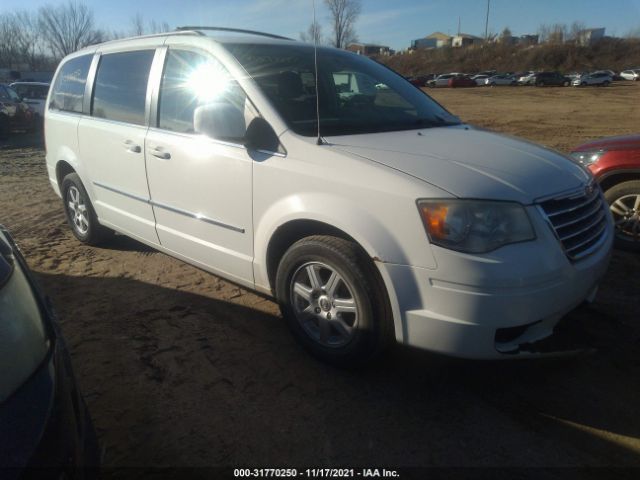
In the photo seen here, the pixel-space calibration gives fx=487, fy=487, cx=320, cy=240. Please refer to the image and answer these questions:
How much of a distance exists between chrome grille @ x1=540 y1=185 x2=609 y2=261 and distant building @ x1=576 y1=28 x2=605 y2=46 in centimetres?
6948

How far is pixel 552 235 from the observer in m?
2.31

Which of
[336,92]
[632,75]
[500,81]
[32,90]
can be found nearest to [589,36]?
[632,75]

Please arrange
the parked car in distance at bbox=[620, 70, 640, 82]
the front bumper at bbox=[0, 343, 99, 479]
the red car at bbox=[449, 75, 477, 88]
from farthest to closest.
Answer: the parked car in distance at bbox=[620, 70, 640, 82]
the red car at bbox=[449, 75, 477, 88]
the front bumper at bbox=[0, 343, 99, 479]

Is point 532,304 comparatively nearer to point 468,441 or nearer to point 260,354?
point 468,441

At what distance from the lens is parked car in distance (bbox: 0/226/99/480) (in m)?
1.26

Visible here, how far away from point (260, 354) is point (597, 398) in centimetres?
188

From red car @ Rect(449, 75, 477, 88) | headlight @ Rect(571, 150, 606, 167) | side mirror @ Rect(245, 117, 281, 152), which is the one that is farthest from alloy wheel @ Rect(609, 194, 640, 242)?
red car @ Rect(449, 75, 477, 88)

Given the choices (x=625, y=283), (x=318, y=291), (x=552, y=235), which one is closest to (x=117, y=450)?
(x=318, y=291)

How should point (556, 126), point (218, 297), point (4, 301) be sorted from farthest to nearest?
point (556, 126), point (218, 297), point (4, 301)

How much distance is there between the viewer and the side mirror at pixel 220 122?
2.81 m

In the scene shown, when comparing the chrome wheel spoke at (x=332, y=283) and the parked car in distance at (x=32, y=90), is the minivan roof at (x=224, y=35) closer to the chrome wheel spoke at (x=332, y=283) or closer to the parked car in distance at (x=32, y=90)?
the chrome wheel spoke at (x=332, y=283)

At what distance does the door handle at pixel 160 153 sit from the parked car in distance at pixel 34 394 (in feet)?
5.59

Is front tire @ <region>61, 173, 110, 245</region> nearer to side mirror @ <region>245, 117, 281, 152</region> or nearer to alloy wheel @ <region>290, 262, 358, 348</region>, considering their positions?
side mirror @ <region>245, 117, 281, 152</region>

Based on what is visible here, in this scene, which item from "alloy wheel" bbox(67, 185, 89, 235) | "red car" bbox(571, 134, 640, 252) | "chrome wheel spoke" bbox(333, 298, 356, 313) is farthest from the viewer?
"alloy wheel" bbox(67, 185, 89, 235)
